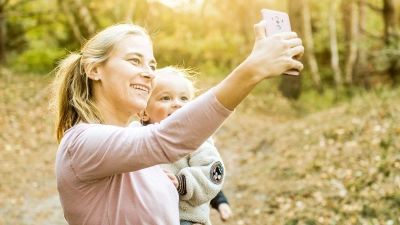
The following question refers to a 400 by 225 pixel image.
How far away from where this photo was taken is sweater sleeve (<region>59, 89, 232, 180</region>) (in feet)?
4.44

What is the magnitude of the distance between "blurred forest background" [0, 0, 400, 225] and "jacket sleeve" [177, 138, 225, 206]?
→ 32.2 inches

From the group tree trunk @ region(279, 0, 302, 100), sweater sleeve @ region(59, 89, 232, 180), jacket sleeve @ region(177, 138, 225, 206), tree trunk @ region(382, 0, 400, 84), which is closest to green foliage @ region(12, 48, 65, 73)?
tree trunk @ region(279, 0, 302, 100)

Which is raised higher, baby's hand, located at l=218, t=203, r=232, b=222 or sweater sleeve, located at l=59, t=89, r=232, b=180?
sweater sleeve, located at l=59, t=89, r=232, b=180

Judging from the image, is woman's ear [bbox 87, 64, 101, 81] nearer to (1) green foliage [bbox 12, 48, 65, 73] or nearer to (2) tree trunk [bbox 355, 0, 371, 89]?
(2) tree trunk [bbox 355, 0, 371, 89]

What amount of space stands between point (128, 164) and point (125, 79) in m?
0.50

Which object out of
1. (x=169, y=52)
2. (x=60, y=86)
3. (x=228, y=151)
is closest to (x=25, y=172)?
(x=228, y=151)

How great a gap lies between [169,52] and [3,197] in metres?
11.8

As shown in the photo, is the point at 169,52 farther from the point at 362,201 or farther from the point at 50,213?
the point at 362,201

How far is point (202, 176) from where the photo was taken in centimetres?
235

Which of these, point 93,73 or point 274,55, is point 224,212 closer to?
point 93,73

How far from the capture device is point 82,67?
6.57 ft

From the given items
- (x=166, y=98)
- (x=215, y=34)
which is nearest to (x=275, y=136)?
(x=166, y=98)

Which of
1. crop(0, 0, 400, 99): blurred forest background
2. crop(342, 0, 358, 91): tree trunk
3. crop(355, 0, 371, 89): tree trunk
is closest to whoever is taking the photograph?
crop(0, 0, 400, 99): blurred forest background

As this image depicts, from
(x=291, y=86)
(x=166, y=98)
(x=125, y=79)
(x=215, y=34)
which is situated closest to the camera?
(x=125, y=79)
